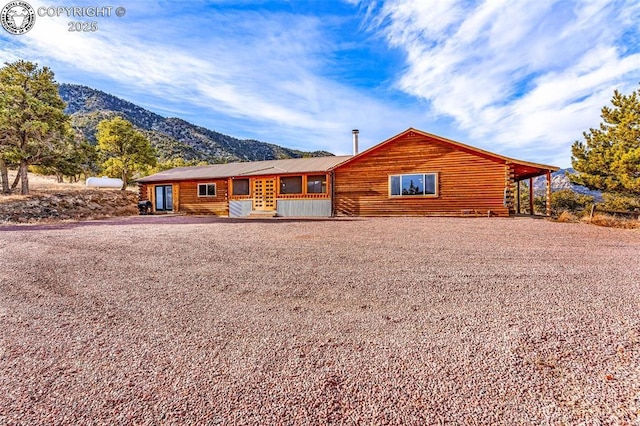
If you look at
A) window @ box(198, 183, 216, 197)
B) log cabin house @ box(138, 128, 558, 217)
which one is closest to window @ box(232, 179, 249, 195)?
log cabin house @ box(138, 128, 558, 217)

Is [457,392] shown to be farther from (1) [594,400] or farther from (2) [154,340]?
(2) [154,340]

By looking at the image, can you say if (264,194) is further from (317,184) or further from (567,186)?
(567,186)

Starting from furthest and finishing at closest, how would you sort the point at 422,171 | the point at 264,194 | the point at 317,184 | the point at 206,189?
the point at 206,189
the point at 264,194
the point at 317,184
the point at 422,171

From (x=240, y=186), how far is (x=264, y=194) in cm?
186

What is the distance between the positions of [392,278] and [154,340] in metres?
3.10

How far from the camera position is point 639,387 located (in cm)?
208

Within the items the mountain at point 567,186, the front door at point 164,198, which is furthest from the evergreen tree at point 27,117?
the mountain at point 567,186

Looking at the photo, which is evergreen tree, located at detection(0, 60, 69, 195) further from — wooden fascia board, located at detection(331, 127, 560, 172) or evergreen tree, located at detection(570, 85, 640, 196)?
evergreen tree, located at detection(570, 85, 640, 196)

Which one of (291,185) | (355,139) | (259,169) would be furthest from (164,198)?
(355,139)

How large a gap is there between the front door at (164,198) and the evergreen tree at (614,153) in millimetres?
25047

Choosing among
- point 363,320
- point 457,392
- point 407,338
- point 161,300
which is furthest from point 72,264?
point 457,392

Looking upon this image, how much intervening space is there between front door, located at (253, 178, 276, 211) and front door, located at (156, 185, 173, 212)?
260 inches

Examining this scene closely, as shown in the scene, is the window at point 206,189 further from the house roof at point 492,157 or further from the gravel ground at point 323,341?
the gravel ground at point 323,341

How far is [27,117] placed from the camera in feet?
62.2
